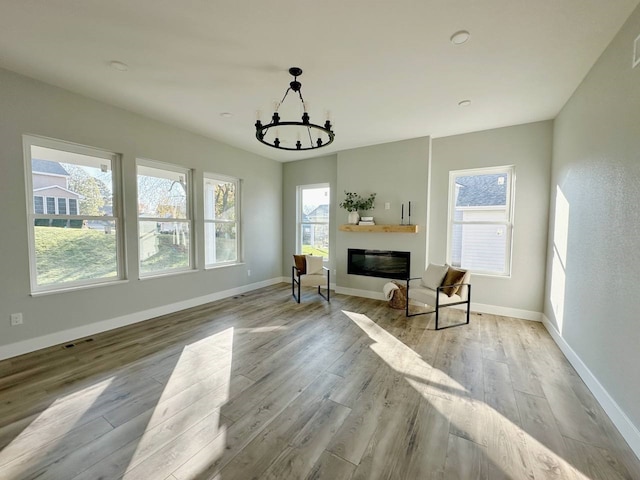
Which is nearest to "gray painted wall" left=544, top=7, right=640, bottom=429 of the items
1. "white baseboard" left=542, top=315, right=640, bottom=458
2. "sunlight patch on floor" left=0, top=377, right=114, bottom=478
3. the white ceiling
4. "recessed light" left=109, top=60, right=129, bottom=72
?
"white baseboard" left=542, top=315, right=640, bottom=458

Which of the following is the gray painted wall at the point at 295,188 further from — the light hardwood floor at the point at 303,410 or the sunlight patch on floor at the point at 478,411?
the light hardwood floor at the point at 303,410

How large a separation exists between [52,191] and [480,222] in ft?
18.7

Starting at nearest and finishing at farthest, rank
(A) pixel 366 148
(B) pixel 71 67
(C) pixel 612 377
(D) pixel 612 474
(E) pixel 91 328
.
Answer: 1. (D) pixel 612 474
2. (C) pixel 612 377
3. (B) pixel 71 67
4. (E) pixel 91 328
5. (A) pixel 366 148

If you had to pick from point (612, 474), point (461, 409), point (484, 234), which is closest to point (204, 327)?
point (461, 409)

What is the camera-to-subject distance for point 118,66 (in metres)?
2.50

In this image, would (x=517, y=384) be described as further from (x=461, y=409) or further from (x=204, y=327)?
(x=204, y=327)

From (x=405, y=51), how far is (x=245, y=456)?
3146mm

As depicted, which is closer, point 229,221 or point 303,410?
point 303,410

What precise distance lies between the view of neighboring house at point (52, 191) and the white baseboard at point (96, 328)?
1.37m

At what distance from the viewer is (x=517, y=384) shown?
7.63 feet

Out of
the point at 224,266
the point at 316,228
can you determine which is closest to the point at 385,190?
the point at 316,228

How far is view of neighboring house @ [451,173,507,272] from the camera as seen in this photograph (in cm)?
416

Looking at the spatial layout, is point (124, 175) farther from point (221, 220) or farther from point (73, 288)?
point (221, 220)

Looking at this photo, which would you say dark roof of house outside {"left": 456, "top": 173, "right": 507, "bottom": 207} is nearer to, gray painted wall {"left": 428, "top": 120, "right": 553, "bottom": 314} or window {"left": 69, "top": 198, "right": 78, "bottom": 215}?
gray painted wall {"left": 428, "top": 120, "right": 553, "bottom": 314}
